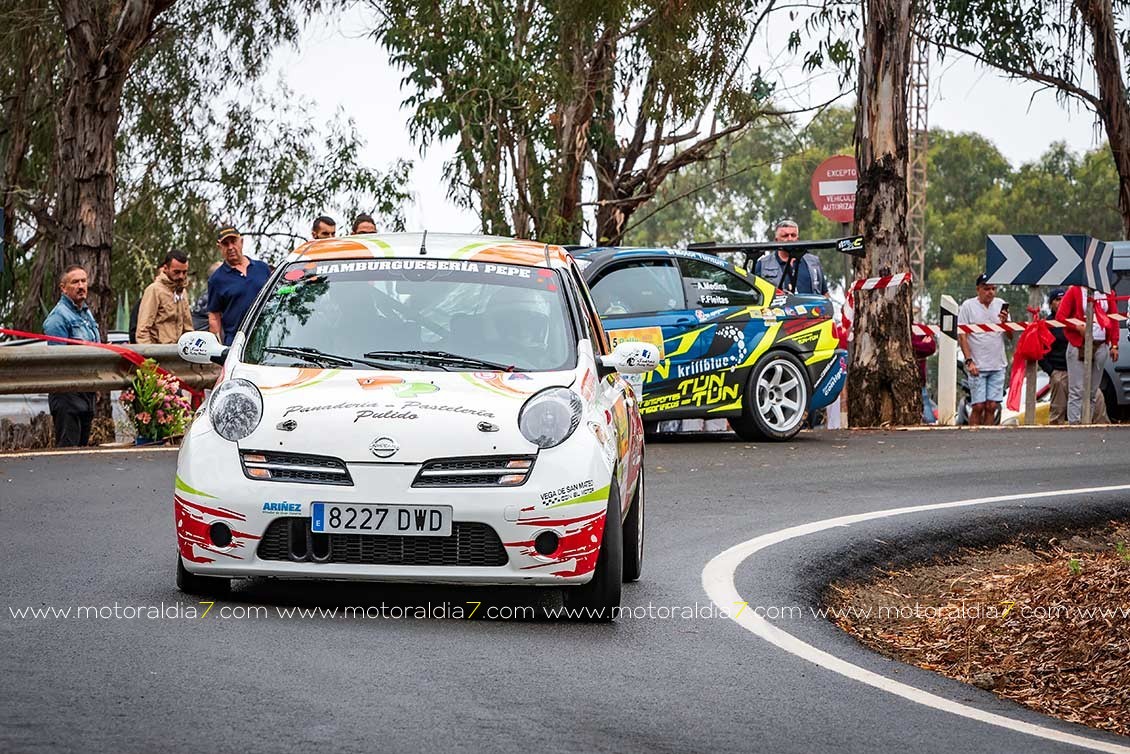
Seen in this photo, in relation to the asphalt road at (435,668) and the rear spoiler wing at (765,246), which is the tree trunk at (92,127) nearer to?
the rear spoiler wing at (765,246)

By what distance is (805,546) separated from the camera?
1009 centimetres

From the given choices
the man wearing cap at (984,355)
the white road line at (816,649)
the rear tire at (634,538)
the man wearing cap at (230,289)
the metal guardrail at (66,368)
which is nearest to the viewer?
the white road line at (816,649)

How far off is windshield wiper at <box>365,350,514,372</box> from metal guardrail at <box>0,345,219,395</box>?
7746mm

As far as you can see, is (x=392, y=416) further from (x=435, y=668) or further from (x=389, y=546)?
(x=435, y=668)

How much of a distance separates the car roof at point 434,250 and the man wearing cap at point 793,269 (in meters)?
9.36

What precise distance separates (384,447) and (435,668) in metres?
1.19

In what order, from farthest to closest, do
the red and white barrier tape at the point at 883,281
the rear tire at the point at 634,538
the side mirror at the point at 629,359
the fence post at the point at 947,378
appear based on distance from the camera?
the fence post at the point at 947,378 → the red and white barrier tape at the point at 883,281 → the rear tire at the point at 634,538 → the side mirror at the point at 629,359

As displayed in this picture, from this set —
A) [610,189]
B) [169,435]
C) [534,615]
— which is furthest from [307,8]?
[534,615]

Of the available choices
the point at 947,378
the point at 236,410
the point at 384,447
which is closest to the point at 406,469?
the point at 384,447

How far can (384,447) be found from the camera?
729cm

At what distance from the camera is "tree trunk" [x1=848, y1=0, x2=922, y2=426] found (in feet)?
67.1

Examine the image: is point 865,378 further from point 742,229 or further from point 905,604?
point 742,229

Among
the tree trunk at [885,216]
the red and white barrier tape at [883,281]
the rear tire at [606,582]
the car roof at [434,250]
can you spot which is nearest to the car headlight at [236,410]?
the car roof at [434,250]

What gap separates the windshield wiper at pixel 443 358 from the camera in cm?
801
